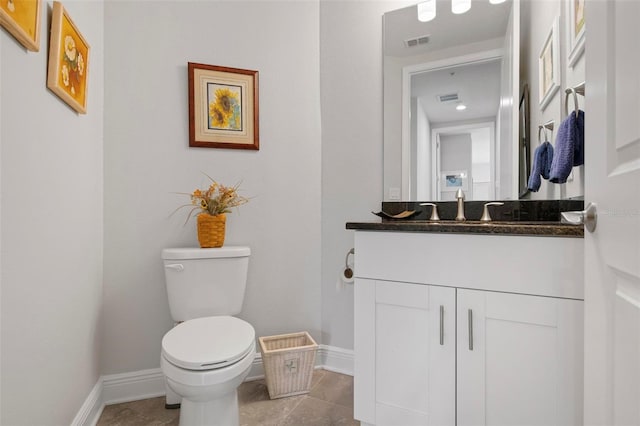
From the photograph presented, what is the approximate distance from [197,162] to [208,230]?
423 mm

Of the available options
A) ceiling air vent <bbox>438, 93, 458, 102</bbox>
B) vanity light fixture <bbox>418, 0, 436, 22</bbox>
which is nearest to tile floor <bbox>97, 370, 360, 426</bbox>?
ceiling air vent <bbox>438, 93, 458, 102</bbox>

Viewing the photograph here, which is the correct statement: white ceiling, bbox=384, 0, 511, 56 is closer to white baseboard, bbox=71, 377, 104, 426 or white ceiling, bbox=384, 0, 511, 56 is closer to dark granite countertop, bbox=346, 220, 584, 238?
dark granite countertop, bbox=346, 220, 584, 238

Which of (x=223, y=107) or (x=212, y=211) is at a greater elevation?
(x=223, y=107)

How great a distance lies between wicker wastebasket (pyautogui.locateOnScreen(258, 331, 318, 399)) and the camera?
1.81 m

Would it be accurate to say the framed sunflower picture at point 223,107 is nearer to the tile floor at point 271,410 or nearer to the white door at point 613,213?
the tile floor at point 271,410

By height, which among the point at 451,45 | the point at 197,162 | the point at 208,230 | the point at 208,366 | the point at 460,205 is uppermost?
the point at 451,45

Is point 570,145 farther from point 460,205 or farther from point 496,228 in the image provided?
point 460,205

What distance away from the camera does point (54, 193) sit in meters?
1.23

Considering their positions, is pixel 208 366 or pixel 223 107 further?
pixel 223 107

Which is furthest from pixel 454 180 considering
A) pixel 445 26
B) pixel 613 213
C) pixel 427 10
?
pixel 613 213

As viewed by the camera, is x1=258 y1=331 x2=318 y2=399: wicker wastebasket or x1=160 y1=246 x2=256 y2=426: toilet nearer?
x1=160 y1=246 x2=256 y2=426: toilet

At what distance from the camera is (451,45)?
181cm

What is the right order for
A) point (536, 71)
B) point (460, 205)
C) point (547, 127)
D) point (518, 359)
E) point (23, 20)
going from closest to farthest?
1. point (23, 20)
2. point (518, 359)
3. point (547, 127)
4. point (536, 71)
5. point (460, 205)

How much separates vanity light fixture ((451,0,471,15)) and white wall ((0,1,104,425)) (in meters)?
1.79
